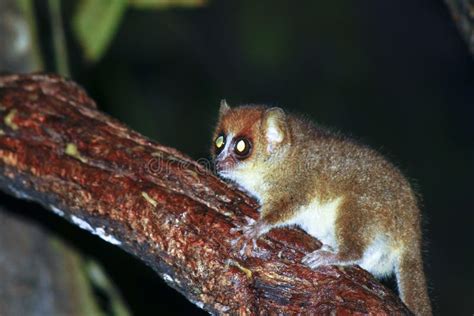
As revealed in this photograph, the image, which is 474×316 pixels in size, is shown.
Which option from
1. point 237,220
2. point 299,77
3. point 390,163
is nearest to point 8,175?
point 237,220

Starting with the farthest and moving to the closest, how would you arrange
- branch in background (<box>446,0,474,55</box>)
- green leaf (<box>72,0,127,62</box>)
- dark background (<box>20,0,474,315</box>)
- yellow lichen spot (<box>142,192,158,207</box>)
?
dark background (<box>20,0,474,315</box>) < green leaf (<box>72,0,127,62</box>) < branch in background (<box>446,0,474,55</box>) < yellow lichen spot (<box>142,192,158,207</box>)

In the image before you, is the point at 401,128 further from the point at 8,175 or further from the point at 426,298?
the point at 8,175

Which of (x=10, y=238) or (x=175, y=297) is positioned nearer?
(x=10, y=238)

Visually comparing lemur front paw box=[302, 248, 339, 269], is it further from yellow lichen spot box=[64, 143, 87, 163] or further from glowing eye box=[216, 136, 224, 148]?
yellow lichen spot box=[64, 143, 87, 163]

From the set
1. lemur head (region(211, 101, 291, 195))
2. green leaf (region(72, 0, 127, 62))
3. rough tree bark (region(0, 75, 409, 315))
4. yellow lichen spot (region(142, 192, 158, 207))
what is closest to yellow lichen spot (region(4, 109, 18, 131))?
rough tree bark (region(0, 75, 409, 315))

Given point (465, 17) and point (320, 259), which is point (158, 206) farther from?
point (465, 17)

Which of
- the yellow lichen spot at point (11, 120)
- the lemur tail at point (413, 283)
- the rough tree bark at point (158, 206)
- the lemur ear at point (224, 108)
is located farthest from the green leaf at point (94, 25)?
the lemur tail at point (413, 283)
